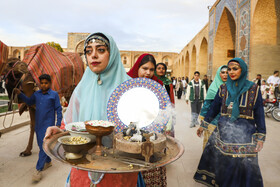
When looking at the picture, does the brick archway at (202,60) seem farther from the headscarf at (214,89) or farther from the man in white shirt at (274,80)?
the headscarf at (214,89)

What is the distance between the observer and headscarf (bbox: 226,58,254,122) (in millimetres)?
1991

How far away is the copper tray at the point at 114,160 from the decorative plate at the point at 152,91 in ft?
0.52

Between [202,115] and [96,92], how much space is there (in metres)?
2.13

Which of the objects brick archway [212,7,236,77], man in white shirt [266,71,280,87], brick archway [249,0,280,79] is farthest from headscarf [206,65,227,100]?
brick archway [212,7,236,77]

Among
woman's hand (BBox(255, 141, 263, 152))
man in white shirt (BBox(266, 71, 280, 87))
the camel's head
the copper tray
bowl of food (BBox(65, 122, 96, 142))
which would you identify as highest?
man in white shirt (BBox(266, 71, 280, 87))

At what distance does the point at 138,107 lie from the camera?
3.87 feet

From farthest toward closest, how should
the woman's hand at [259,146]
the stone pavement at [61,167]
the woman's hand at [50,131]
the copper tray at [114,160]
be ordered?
the stone pavement at [61,167] → the woman's hand at [259,146] → the woman's hand at [50,131] → the copper tray at [114,160]

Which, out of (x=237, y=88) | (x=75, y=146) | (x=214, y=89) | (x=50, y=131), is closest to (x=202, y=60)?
(x=214, y=89)

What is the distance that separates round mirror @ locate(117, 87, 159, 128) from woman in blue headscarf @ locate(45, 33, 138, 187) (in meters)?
0.17

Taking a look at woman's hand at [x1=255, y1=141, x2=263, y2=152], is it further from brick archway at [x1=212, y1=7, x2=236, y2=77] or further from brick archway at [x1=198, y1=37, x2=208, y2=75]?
brick archway at [x1=198, y1=37, x2=208, y2=75]

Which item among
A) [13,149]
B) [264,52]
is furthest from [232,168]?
[264,52]

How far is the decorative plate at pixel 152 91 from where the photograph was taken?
113 centimetres

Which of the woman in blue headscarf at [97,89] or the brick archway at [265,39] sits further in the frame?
the brick archway at [265,39]

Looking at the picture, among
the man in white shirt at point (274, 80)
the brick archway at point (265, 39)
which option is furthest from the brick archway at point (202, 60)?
the man in white shirt at point (274, 80)
